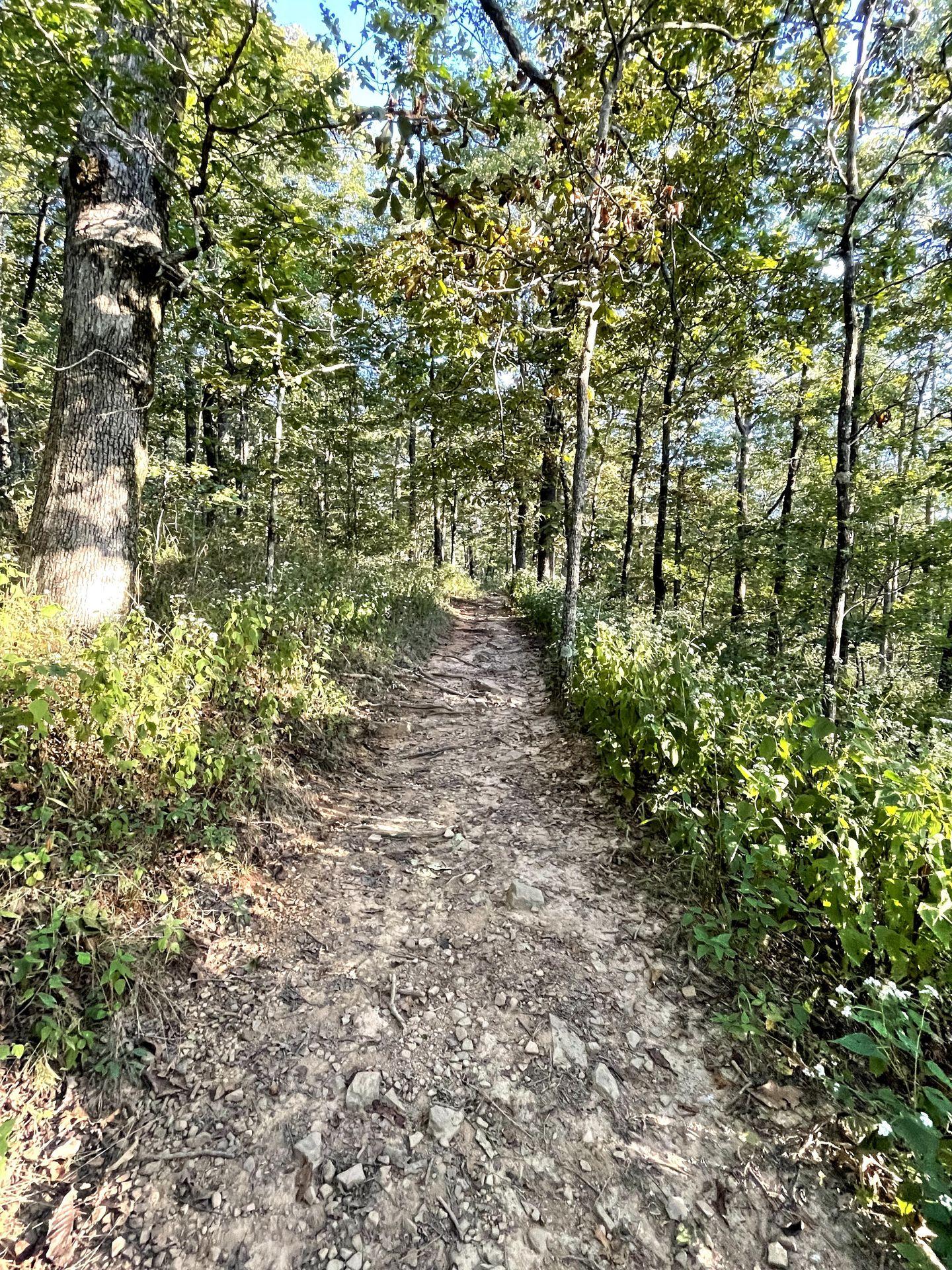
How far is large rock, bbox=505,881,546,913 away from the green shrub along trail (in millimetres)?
251

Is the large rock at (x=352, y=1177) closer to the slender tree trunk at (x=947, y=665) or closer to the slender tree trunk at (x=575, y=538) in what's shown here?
the slender tree trunk at (x=575, y=538)

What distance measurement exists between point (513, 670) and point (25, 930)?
7228 millimetres

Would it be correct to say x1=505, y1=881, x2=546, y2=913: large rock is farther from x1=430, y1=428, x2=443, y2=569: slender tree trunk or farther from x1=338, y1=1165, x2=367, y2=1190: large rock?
x1=430, y1=428, x2=443, y2=569: slender tree trunk

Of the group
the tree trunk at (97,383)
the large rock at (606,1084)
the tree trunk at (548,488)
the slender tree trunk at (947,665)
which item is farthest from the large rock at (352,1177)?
the slender tree trunk at (947,665)

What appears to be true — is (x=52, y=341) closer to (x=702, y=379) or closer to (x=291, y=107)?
(x=291, y=107)

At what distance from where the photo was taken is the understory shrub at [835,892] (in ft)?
5.79

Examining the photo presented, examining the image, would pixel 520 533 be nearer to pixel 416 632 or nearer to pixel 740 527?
pixel 740 527

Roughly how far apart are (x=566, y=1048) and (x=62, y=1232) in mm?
1807

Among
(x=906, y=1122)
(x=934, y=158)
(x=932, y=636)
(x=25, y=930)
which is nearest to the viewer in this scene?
(x=906, y=1122)

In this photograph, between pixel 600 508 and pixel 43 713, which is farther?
pixel 600 508

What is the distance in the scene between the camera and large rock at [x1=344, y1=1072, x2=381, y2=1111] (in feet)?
6.58

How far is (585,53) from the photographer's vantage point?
10.2ft

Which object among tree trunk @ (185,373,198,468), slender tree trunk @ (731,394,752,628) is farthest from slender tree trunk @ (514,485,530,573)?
tree trunk @ (185,373,198,468)

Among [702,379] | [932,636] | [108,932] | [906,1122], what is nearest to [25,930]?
[108,932]
